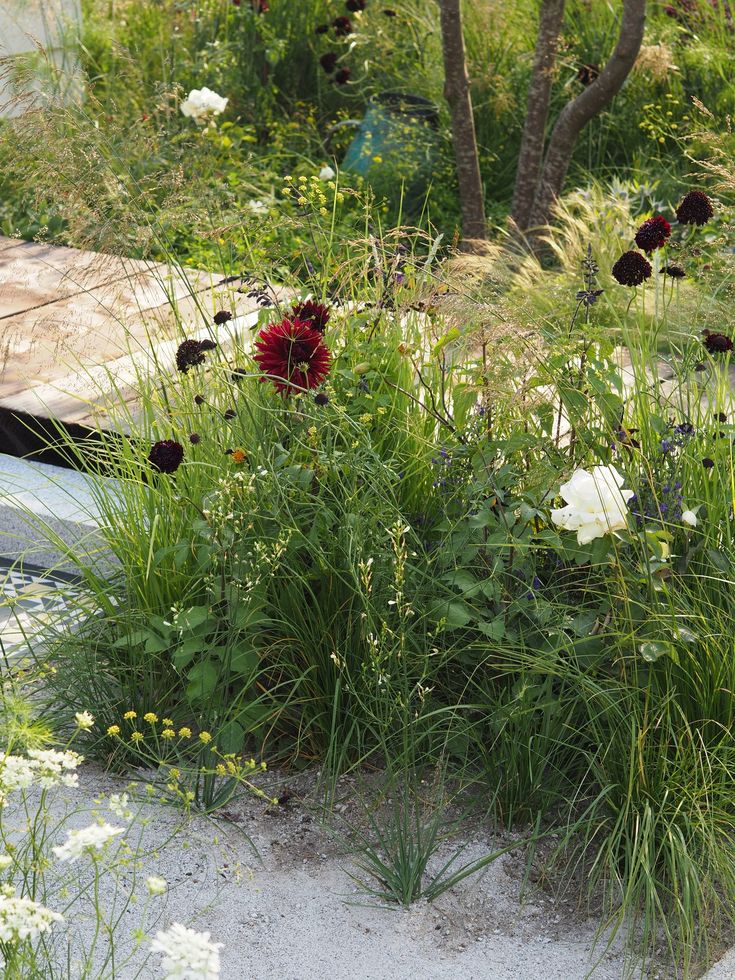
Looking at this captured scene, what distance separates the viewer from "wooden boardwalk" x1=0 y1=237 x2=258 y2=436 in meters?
3.88

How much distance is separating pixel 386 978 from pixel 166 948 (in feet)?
3.16

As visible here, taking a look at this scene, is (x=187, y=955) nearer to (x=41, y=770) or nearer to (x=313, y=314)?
(x=41, y=770)

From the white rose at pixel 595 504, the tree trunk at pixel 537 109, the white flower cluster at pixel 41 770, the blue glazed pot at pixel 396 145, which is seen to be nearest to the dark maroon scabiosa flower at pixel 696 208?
the white rose at pixel 595 504

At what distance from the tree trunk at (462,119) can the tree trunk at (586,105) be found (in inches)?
12.1

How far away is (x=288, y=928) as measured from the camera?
7.84ft

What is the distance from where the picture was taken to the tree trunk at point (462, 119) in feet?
20.3

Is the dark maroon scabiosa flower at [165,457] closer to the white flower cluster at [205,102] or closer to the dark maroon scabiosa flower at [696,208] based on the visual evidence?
the dark maroon scabiosa flower at [696,208]

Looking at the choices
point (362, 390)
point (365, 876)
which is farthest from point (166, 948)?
point (362, 390)

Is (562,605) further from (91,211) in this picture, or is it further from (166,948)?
(91,211)

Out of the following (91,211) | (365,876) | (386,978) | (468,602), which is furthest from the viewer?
(91,211)

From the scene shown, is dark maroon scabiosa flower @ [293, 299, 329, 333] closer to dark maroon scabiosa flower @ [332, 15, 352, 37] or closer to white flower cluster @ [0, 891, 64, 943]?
Answer: white flower cluster @ [0, 891, 64, 943]

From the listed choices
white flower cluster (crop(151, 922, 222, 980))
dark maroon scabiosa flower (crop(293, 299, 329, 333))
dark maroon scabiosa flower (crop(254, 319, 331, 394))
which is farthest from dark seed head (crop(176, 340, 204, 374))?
white flower cluster (crop(151, 922, 222, 980))

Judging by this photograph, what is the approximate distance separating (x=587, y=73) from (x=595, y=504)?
17.3ft

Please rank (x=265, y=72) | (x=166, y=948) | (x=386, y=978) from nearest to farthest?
(x=166, y=948)
(x=386, y=978)
(x=265, y=72)
